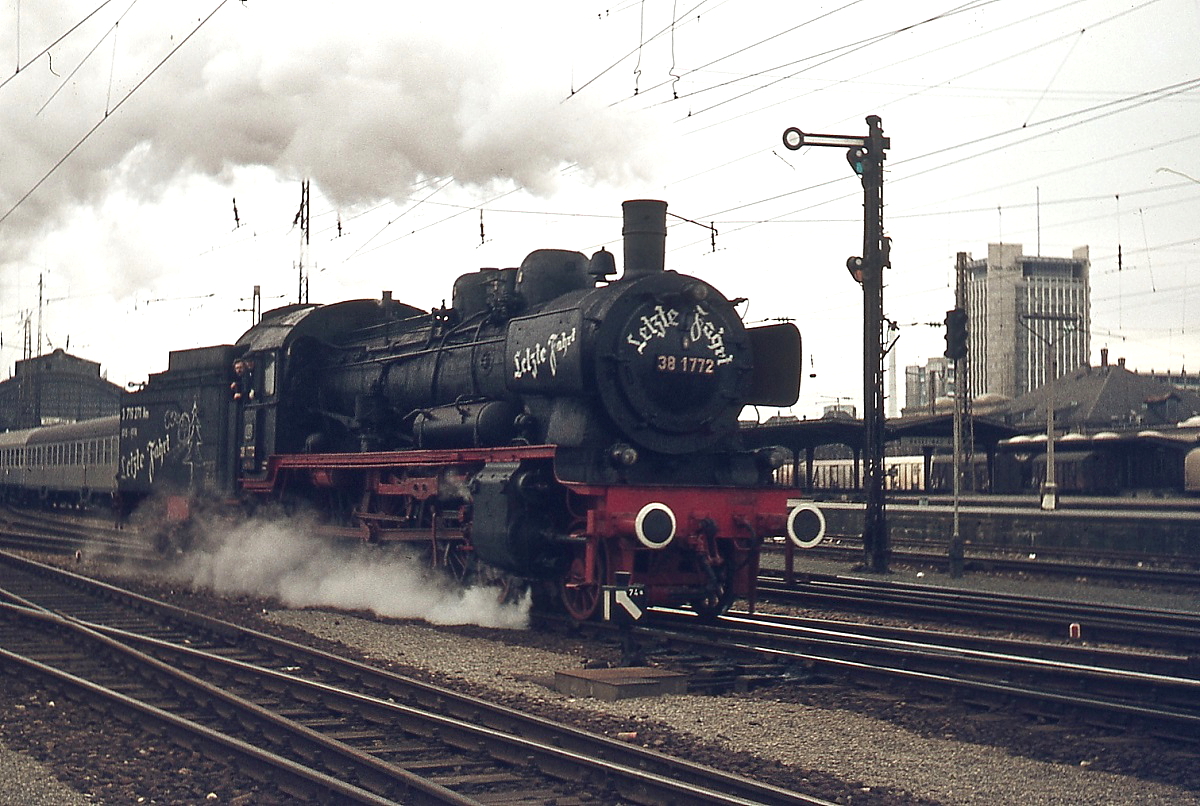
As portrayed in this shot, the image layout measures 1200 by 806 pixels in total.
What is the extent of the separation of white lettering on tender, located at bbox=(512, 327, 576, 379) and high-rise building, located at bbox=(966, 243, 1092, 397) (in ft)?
421

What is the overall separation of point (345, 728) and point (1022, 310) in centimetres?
14009

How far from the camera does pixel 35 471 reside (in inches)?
1608

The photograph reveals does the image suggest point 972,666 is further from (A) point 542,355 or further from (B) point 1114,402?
(B) point 1114,402

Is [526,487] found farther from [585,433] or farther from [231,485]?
[231,485]

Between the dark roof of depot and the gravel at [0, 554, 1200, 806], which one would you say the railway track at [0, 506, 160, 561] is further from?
the dark roof of depot

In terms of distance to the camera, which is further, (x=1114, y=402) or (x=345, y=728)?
(x=1114, y=402)

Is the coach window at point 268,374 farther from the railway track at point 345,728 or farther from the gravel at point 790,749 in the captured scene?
the gravel at point 790,749

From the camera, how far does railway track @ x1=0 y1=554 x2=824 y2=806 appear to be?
6.09m

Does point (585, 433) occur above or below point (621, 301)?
below

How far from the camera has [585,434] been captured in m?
11.1

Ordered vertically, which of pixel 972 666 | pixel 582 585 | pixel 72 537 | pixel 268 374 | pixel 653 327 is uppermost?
pixel 653 327

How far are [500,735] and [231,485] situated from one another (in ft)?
36.0

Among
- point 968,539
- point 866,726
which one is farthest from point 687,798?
point 968,539

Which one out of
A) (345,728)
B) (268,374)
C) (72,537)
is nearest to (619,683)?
(345,728)
